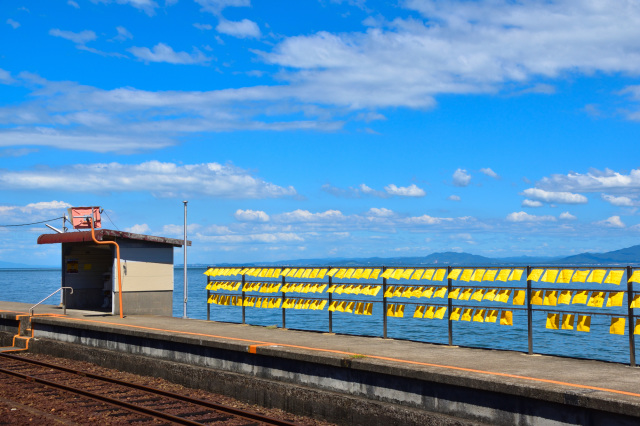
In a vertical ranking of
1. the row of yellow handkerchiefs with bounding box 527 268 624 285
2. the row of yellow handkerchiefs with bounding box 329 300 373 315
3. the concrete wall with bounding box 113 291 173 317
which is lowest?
the concrete wall with bounding box 113 291 173 317

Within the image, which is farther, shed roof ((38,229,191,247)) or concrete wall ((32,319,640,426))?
shed roof ((38,229,191,247))

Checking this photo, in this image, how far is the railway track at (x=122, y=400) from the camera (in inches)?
433

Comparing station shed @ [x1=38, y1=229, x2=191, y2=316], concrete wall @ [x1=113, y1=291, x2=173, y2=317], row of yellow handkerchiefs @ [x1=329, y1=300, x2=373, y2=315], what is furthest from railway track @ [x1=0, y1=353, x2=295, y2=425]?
station shed @ [x1=38, y1=229, x2=191, y2=316]

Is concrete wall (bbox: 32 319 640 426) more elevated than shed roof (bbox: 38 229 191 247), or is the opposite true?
shed roof (bbox: 38 229 191 247)

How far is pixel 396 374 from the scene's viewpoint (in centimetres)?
980

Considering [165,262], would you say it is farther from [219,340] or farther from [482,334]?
[482,334]

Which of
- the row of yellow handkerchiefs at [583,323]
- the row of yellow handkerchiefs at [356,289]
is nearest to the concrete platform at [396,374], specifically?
the row of yellow handkerchiefs at [583,323]

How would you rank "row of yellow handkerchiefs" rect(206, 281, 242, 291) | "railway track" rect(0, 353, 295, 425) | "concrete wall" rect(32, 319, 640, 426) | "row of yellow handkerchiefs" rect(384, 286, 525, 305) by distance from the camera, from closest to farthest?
1. "concrete wall" rect(32, 319, 640, 426)
2. "railway track" rect(0, 353, 295, 425)
3. "row of yellow handkerchiefs" rect(384, 286, 525, 305)
4. "row of yellow handkerchiefs" rect(206, 281, 242, 291)

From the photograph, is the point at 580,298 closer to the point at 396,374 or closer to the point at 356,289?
the point at 396,374

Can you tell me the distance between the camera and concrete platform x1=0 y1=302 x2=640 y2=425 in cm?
806

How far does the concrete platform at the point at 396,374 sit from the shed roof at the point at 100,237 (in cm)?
462

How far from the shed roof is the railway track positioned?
4.80 m

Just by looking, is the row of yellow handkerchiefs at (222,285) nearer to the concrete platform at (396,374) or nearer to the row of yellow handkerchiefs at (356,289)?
the concrete platform at (396,374)

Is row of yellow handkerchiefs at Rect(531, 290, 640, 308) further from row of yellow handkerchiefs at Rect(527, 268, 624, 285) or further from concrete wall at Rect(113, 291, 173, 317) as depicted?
concrete wall at Rect(113, 291, 173, 317)
